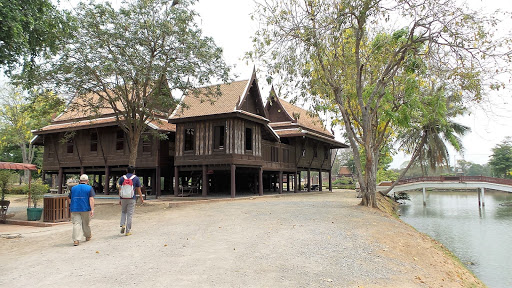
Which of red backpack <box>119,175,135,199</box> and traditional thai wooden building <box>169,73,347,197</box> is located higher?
traditional thai wooden building <box>169,73,347,197</box>

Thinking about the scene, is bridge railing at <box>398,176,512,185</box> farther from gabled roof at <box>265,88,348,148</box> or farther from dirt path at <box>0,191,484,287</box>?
dirt path at <box>0,191,484,287</box>

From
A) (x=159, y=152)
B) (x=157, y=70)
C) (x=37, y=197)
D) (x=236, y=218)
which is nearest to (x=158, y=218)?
(x=236, y=218)

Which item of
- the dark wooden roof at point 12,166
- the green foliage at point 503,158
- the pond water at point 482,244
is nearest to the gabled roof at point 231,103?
the dark wooden roof at point 12,166

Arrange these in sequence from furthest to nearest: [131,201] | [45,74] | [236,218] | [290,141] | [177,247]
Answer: [290,141] → [45,74] → [236,218] → [131,201] → [177,247]

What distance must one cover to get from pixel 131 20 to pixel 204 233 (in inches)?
392

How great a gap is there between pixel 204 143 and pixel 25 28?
11.9m

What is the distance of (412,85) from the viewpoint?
1403 cm

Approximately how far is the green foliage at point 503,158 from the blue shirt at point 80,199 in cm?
6382

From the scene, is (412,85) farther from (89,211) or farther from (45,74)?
(45,74)

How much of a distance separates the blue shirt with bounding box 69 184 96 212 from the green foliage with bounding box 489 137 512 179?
63.8m

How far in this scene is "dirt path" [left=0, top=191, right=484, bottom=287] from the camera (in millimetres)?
5289

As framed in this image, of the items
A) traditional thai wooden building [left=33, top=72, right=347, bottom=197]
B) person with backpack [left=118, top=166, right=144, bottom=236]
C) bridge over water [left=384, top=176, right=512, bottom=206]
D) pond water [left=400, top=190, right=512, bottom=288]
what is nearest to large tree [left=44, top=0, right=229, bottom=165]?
traditional thai wooden building [left=33, top=72, right=347, bottom=197]

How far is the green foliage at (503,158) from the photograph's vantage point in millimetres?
55188

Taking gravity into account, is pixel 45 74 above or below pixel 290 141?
above
